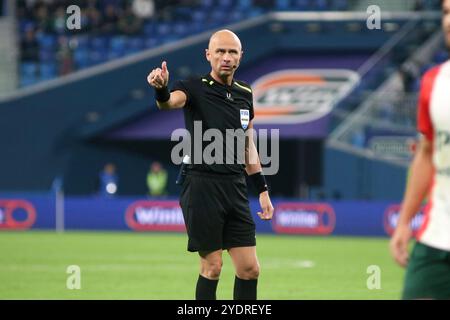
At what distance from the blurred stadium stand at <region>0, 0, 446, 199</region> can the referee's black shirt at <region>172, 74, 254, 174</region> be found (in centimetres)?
1978

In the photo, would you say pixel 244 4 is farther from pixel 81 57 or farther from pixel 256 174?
pixel 256 174

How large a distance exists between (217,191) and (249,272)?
68 centimetres

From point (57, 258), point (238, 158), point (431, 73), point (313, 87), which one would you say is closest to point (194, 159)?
point (238, 158)

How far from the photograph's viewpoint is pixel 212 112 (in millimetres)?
7984

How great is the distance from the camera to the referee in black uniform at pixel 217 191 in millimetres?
7941

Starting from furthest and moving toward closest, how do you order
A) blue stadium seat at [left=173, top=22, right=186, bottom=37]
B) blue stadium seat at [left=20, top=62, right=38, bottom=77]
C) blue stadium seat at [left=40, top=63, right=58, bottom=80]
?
blue stadium seat at [left=173, top=22, right=186, bottom=37]
blue stadium seat at [left=20, top=62, right=38, bottom=77]
blue stadium seat at [left=40, top=63, right=58, bottom=80]

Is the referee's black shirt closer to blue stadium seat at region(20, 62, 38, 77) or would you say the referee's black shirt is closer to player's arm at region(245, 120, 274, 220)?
player's arm at region(245, 120, 274, 220)

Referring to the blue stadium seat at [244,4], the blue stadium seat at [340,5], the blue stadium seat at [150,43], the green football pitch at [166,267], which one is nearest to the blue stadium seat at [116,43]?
the blue stadium seat at [150,43]

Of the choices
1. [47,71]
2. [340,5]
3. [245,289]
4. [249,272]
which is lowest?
[245,289]

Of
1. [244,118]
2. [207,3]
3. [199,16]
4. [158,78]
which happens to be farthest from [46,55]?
[158,78]

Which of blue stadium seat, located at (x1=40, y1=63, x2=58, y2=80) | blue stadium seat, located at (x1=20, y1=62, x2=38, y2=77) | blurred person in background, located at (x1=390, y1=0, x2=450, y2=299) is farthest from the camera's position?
blue stadium seat, located at (x1=20, y1=62, x2=38, y2=77)

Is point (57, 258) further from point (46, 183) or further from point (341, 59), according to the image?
point (341, 59)

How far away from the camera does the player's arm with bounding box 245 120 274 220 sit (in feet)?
27.2

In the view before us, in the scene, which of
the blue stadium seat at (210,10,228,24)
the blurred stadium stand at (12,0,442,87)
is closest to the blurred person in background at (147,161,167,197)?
the blurred stadium stand at (12,0,442,87)
